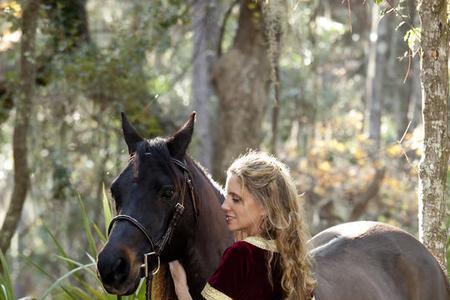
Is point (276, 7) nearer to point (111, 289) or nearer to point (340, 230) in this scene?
point (340, 230)

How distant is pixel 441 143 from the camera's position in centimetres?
514

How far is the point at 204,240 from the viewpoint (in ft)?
12.9

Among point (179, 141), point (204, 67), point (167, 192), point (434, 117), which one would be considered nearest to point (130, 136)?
point (179, 141)

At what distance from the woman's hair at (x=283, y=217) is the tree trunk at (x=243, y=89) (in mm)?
7493

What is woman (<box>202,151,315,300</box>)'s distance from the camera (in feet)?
11.3

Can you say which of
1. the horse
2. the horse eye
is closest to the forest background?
the horse

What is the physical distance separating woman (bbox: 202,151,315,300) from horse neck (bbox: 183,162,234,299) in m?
0.31

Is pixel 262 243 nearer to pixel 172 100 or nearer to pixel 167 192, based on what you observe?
pixel 167 192

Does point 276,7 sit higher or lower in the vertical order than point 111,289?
higher

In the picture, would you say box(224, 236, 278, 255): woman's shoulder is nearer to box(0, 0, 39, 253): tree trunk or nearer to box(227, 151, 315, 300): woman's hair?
box(227, 151, 315, 300): woman's hair

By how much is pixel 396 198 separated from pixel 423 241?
8.20 meters

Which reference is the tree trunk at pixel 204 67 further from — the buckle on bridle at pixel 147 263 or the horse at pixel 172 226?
the buckle on bridle at pixel 147 263

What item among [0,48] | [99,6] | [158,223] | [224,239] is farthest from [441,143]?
[99,6]

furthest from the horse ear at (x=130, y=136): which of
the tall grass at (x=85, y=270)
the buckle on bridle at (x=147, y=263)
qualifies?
the tall grass at (x=85, y=270)
